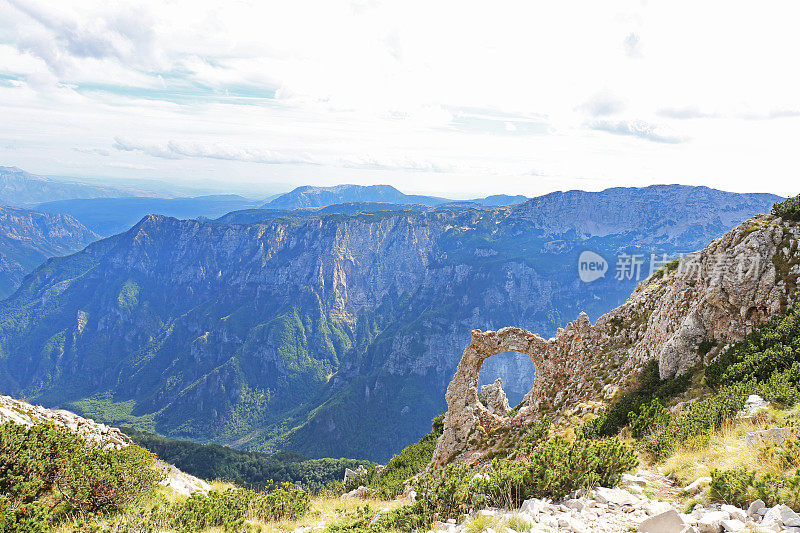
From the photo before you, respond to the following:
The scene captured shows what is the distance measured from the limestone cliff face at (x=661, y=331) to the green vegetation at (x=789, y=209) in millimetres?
440

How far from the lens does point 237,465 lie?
155875 mm

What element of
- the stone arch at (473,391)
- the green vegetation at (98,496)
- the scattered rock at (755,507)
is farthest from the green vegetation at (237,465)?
the scattered rock at (755,507)

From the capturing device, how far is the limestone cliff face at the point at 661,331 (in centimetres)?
2038

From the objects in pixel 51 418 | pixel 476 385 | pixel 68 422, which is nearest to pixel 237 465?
pixel 51 418

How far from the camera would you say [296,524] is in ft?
45.7

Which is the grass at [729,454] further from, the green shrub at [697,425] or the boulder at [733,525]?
the boulder at [733,525]

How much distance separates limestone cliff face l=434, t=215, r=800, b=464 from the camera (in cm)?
2038

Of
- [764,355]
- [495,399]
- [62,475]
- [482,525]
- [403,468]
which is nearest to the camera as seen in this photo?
[482,525]

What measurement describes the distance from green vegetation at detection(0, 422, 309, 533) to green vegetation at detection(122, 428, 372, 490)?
442ft

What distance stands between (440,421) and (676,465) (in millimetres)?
37249

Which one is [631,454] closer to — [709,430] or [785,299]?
[709,430]

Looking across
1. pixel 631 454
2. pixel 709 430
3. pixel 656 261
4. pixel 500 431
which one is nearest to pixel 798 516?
pixel 631 454

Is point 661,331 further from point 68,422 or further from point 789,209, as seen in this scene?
point 68,422

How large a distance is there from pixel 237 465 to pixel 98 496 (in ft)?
542
